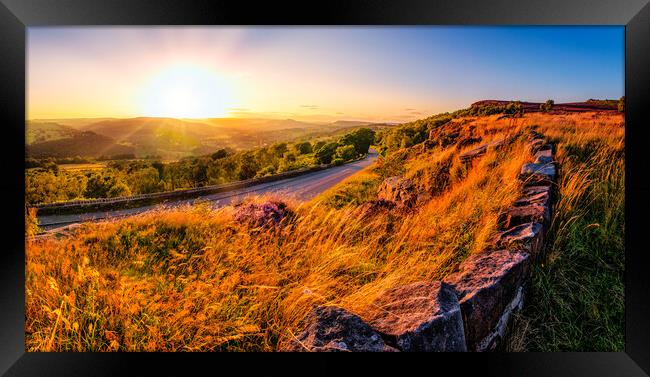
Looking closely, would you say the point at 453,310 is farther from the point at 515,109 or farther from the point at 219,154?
the point at 219,154

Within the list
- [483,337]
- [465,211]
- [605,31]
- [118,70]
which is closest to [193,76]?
[118,70]

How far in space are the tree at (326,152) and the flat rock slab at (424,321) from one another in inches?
75.6

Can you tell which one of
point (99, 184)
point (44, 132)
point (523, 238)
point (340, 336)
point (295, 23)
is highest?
point (295, 23)

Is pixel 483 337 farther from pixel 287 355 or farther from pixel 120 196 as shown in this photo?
pixel 120 196

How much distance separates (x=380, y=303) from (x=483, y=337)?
0.75 m

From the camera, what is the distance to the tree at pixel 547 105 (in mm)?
3878

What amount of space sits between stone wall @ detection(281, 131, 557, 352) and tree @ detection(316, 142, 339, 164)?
1.79 metres

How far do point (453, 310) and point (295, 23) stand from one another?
2519 mm

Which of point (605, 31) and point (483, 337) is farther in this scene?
point (605, 31)

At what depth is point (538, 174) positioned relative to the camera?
13.0 feet

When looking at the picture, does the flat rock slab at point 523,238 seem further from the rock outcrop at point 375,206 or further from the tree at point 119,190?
the tree at point 119,190

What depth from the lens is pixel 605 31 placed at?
3531mm

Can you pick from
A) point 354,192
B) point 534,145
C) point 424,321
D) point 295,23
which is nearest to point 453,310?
point 424,321

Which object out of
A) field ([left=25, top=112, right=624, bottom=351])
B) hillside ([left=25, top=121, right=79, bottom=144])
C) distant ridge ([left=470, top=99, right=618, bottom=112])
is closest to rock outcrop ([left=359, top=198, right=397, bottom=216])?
field ([left=25, top=112, right=624, bottom=351])
